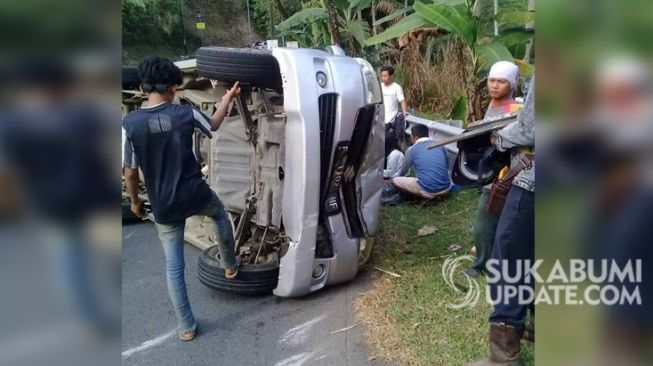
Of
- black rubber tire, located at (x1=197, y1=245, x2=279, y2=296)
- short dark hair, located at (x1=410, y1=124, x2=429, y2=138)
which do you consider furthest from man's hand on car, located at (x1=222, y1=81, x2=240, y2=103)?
short dark hair, located at (x1=410, y1=124, x2=429, y2=138)

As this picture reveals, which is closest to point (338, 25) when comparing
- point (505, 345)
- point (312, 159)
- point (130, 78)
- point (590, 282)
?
point (130, 78)

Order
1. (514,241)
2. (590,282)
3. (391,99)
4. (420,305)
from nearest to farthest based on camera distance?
(590,282) → (514,241) → (420,305) → (391,99)

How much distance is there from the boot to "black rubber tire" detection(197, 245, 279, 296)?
61.5 inches

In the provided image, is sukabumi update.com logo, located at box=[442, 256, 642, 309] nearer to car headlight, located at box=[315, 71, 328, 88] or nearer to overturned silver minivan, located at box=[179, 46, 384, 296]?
overturned silver minivan, located at box=[179, 46, 384, 296]

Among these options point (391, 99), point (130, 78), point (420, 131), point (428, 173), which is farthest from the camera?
point (391, 99)

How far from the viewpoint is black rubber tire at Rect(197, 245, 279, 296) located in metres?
3.73

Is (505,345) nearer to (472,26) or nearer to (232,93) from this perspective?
(232,93)

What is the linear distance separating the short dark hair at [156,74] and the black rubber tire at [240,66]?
0.49 m

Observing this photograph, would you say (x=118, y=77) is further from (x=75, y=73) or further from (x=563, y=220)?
(x=563, y=220)

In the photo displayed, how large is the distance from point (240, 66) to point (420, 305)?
6.12 ft

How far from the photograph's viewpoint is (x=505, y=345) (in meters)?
2.69

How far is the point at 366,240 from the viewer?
3.95m

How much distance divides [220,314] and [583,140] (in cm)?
284

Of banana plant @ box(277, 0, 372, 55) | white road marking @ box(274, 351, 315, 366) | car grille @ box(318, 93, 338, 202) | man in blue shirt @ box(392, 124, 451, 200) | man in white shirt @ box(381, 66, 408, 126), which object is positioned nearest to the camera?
white road marking @ box(274, 351, 315, 366)
